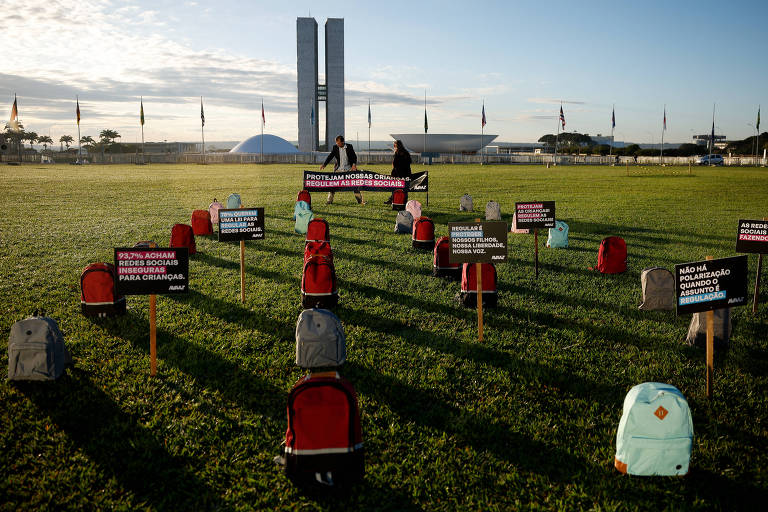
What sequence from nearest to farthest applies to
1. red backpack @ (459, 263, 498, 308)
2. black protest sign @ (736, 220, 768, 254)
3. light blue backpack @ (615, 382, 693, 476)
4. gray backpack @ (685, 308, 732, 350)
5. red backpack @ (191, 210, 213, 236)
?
light blue backpack @ (615, 382, 693, 476), gray backpack @ (685, 308, 732, 350), black protest sign @ (736, 220, 768, 254), red backpack @ (459, 263, 498, 308), red backpack @ (191, 210, 213, 236)

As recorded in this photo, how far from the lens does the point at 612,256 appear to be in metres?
9.41

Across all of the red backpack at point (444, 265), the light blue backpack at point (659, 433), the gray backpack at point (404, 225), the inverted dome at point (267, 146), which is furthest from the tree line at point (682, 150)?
the light blue backpack at point (659, 433)

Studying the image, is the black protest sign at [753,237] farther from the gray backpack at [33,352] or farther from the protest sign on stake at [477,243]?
the gray backpack at [33,352]

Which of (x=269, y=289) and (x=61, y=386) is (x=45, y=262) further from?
(x=61, y=386)

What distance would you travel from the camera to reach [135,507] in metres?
3.52

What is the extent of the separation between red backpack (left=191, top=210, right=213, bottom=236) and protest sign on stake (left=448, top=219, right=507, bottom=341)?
803cm

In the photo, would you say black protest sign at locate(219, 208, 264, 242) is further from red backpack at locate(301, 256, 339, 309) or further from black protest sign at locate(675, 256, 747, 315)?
black protest sign at locate(675, 256, 747, 315)

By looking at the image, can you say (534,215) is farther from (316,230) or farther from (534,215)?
(316,230)

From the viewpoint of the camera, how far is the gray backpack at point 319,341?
528 cm

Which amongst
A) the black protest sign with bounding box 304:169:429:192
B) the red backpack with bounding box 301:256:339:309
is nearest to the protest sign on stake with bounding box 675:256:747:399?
the red backpack with bounding box 301:256:339:309

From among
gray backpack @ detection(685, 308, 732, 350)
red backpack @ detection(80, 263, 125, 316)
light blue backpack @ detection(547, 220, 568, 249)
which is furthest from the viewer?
light blue backpack @ detection(547, 220, 568, 249)

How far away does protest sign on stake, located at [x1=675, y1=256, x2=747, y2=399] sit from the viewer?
4918mm

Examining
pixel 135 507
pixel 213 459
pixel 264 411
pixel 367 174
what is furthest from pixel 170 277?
pixel 367 174

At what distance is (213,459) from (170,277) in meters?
2.11
